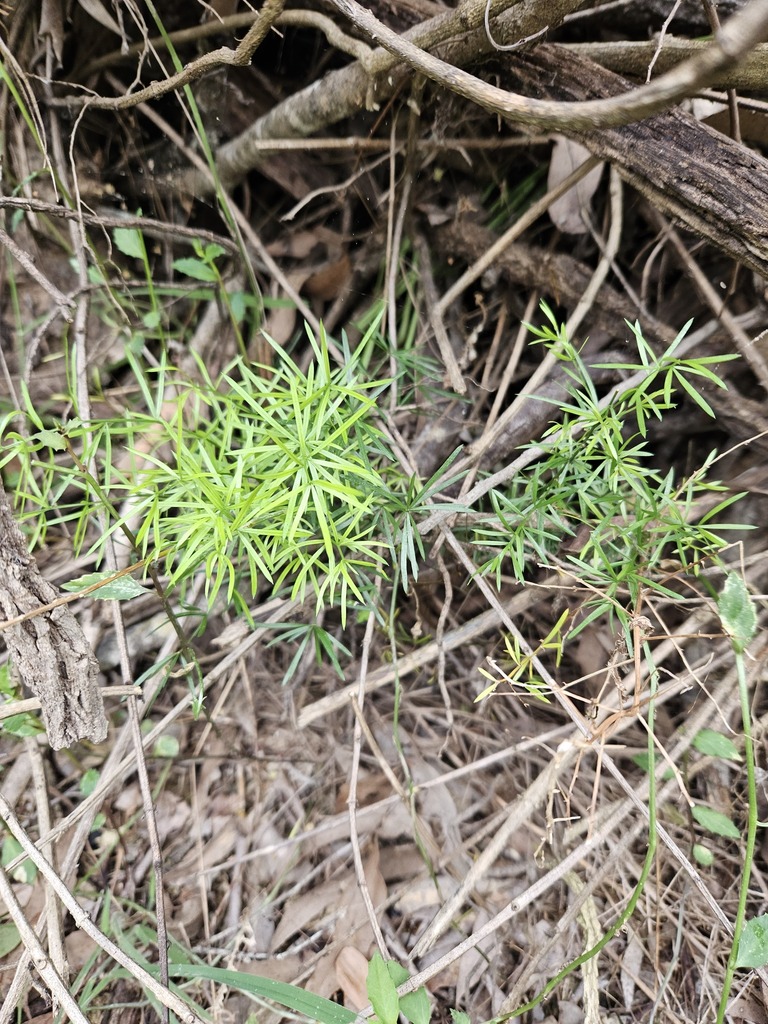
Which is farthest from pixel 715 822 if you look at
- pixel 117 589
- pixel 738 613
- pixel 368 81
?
pixel 368 81

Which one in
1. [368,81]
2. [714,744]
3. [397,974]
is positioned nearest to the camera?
[397,974]

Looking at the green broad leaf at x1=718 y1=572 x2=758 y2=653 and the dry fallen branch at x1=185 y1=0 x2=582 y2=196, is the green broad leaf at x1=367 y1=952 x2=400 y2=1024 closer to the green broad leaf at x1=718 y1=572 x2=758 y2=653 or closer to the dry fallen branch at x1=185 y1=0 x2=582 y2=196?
the green broad leaf at x1=718 y1=572 x2=758 y2=653

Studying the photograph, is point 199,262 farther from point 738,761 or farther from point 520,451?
point 738,761

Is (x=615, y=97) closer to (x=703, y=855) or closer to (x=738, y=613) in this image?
(x=738, y=613)

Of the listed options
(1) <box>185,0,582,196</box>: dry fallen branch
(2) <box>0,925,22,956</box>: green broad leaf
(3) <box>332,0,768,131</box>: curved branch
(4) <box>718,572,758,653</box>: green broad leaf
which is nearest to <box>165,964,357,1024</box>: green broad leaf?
(2) <box>0,925,22,956</box>: green broad leaf

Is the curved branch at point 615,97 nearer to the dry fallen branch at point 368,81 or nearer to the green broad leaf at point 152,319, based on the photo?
the dry fallen branch at point 368,81

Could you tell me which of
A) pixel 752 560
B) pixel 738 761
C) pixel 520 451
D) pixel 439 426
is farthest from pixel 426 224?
pixel 738 761
